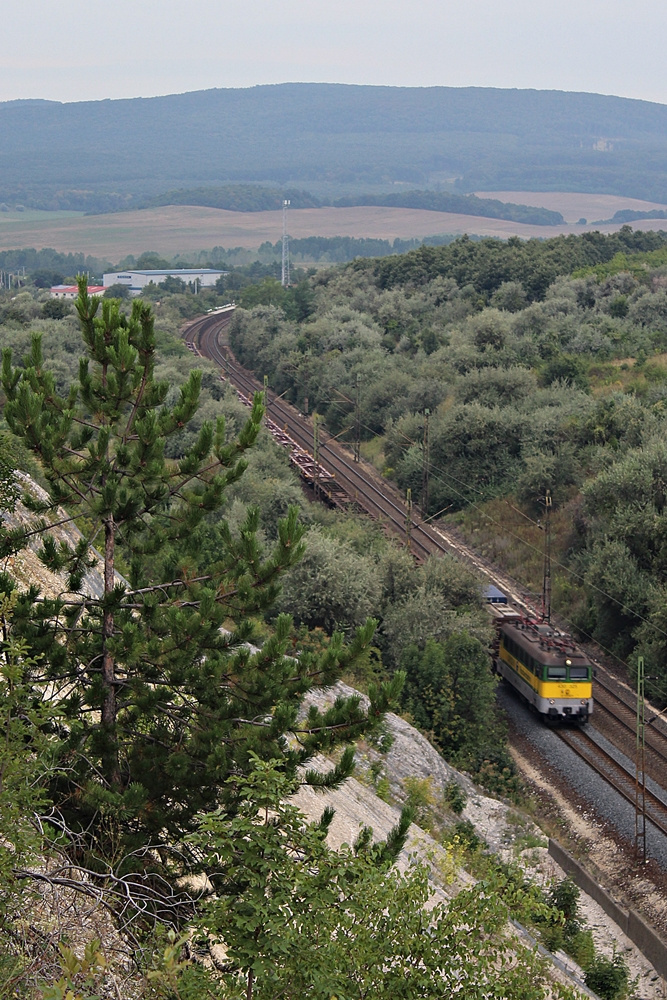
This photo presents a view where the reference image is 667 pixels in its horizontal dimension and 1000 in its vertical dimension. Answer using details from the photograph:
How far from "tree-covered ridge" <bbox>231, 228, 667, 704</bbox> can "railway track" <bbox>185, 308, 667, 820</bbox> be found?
116 centimetres

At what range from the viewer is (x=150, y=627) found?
43.2 feet

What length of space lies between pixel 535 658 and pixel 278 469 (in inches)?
817

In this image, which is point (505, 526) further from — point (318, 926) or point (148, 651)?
point (318, 926)

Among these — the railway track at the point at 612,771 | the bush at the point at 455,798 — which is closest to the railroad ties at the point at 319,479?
the railway track at the point at 612,771

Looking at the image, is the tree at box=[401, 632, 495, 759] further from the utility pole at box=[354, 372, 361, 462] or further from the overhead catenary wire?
the utility pole at box=[354, 372, 361, 462]

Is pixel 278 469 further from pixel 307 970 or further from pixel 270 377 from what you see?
pixel 307 970

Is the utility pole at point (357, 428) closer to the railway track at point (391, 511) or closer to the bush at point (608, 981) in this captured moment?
the railway track at point (391, 511)

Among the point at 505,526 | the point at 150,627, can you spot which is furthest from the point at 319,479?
the point at 150,627

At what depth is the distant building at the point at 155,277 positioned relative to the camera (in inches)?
6255

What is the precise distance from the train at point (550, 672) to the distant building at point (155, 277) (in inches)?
5043

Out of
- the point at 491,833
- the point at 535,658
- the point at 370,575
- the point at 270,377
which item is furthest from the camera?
the point at 270,377

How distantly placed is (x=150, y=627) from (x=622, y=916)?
12.4 metres

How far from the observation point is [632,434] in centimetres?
4444

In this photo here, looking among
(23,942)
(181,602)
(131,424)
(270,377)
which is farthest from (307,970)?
(270,377)
